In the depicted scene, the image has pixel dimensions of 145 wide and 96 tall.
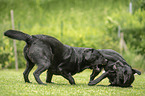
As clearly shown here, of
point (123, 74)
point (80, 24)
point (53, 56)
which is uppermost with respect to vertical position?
point (80, 24)

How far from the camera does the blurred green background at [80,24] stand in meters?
13.1

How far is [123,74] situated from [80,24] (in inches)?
540

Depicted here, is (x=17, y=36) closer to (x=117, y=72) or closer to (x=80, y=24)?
(x=117, y=72)

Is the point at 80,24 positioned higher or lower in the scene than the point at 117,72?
higher

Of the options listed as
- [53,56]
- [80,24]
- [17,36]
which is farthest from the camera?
[80,24]

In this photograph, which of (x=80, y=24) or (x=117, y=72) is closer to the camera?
(x=117, y=72)

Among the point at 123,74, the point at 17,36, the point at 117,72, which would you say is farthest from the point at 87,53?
the point at 17,36

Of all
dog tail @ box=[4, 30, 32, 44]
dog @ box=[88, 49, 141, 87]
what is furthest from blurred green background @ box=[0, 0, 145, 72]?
dog tail @ box=[4, 30, 32, 44]

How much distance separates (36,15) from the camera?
22234 mm

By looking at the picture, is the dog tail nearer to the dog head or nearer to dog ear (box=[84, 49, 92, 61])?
dog ear (box=[84, 49, 92, 61])

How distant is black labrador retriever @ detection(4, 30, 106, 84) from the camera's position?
5.51 m

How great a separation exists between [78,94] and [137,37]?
11.7 m

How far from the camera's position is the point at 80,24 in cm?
1934

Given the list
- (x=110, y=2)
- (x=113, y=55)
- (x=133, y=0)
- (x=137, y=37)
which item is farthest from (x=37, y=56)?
(x=110, y=2)
